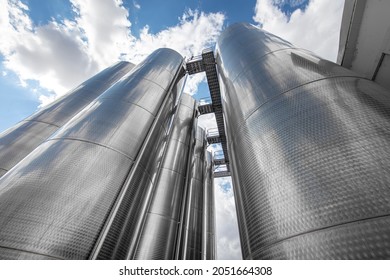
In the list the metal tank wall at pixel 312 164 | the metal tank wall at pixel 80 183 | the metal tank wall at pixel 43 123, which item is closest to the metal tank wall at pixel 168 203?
the metal tank wall at pixel 80 183

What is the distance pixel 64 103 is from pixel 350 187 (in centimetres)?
1035

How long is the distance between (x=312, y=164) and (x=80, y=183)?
10.9ft

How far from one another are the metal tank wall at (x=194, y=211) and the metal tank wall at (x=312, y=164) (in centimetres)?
663

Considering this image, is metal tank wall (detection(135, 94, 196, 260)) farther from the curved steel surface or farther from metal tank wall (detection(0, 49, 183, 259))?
metal tank wall (detection(0, 49, 183, 259))

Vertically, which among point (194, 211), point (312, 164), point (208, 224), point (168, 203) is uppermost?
point (194, 211)

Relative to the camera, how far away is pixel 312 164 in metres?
2.09

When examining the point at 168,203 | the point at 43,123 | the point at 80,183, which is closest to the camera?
the point at 80,183

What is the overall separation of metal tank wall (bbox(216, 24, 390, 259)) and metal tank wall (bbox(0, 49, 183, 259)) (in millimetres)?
2171

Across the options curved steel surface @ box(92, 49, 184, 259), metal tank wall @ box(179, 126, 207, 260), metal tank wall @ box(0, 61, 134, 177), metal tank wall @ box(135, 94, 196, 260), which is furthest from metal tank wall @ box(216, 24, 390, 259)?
metal tank wall @ box(0, 61, 134, 177)

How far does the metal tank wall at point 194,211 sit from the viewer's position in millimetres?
8531

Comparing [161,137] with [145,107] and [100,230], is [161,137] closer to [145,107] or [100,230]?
[145,107]

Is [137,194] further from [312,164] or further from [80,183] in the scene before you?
[312,164]

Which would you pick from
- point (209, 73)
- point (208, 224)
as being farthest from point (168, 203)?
point (209, 73)

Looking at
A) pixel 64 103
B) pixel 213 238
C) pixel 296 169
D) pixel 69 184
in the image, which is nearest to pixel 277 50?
pixel 296 169
